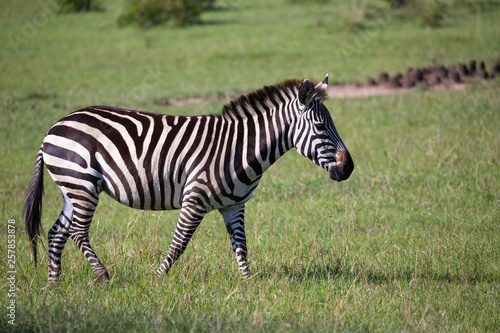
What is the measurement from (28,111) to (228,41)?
31.7 feet

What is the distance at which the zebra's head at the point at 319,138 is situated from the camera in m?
5.09

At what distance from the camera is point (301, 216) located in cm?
753

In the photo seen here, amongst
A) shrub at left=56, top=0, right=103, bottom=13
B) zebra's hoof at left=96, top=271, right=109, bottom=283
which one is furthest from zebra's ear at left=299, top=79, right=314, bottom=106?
shrub at left=56, top=0, right=103, bottom=13

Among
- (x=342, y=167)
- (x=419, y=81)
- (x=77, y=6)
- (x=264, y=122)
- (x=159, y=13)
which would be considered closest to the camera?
(x=342, y=167)

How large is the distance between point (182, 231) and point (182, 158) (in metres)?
0.70

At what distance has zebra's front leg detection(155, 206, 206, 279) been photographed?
515 cm

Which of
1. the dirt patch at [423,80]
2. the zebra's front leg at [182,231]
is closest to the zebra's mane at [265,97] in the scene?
the zebra's front leg at [182,231]

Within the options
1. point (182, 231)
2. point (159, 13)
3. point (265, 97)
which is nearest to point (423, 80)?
point (265, 97)

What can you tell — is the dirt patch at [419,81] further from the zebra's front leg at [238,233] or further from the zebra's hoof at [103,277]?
the zebra's hoof at [103,277]

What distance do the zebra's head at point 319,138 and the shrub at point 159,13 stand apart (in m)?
20.4

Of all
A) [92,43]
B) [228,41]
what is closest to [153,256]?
[228,41]

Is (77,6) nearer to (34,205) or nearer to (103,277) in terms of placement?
(34,205)

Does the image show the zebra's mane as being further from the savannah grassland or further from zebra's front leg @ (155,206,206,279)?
the savannah grassland

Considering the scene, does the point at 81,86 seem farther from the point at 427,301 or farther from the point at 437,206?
the point at 427,301
